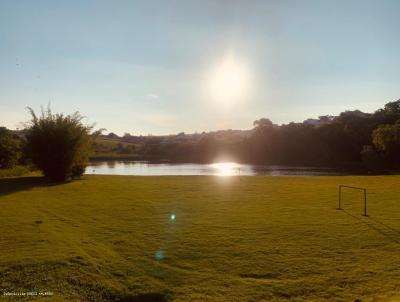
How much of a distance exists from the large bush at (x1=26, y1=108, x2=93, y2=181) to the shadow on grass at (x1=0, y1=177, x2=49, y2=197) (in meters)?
1.33

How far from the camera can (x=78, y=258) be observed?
10.8 meters

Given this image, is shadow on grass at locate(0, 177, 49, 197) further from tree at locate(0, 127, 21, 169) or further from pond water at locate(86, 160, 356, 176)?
pond water at locate(86, 160, 356, 176)

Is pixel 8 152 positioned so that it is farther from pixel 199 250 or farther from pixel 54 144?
pixel 199 250

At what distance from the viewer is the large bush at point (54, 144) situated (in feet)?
104

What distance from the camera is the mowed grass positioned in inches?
359

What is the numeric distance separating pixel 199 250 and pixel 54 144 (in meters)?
24.0

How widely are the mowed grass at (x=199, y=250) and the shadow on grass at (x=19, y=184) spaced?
17.3 feet

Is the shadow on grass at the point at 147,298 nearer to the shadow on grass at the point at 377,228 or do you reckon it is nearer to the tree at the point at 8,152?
the shadow on grass at the point at 377,228

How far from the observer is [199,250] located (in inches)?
468

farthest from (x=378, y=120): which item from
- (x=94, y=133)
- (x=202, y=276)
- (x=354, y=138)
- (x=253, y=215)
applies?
(x=202, y=276)

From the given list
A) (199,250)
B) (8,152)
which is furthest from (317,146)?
(199,250)

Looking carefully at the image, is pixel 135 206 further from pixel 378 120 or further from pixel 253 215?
pixel 378 120

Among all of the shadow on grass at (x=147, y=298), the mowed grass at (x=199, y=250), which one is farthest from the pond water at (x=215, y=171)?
the shadow on grass at (x=147, y=298)

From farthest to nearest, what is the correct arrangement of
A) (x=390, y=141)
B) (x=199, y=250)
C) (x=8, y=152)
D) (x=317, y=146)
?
(x=317, y=146) < (x=390, y=141) < (x=8, y=152) < (x=199, y=250)
